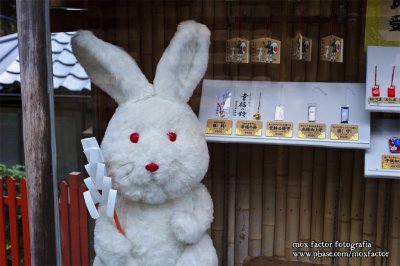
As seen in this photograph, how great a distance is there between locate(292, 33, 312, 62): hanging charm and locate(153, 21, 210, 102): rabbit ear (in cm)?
49

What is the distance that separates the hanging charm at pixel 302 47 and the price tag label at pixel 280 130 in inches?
15.2

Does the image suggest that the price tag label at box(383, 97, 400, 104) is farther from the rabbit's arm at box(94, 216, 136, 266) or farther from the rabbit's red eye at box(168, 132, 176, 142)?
the rabbit's arm at box(94, 216, 136, 266)

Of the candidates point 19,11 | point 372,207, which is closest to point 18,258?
point 19,11

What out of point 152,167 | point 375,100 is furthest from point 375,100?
Answer: point 152,167

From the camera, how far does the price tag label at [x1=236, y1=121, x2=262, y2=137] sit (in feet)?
7.14

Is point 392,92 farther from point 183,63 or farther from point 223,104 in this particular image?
point 183,63

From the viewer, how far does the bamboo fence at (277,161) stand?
7.75 feet

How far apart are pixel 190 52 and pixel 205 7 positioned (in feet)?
1.46

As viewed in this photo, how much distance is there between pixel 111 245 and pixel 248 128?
83 centimetres

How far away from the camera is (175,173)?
1.91 metres

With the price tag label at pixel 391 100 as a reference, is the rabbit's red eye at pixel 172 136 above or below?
below

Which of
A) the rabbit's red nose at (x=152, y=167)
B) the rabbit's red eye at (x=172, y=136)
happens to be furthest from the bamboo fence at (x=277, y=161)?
the rabbit's red nose at (x=152, y=167)

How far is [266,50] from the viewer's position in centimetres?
230

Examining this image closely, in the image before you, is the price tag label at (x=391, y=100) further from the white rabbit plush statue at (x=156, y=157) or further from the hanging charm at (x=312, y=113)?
the white rabbit plush statue at (x=156, y=157)
